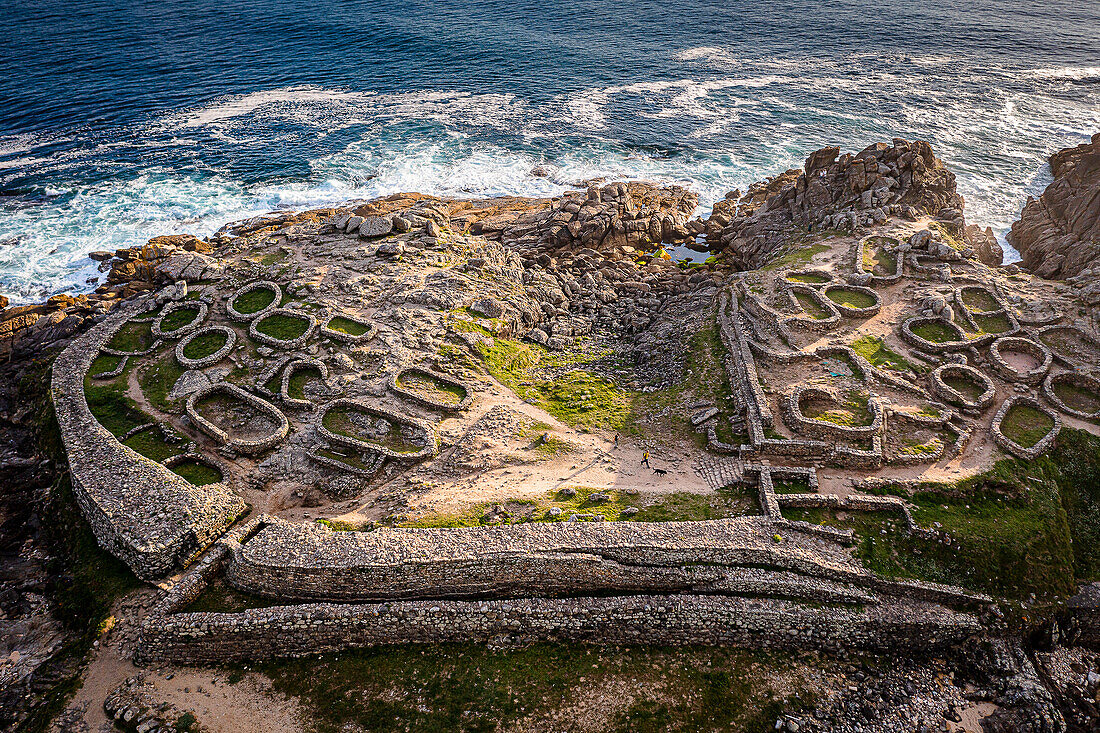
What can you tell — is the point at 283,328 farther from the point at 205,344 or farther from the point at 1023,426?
the point at 1023,426

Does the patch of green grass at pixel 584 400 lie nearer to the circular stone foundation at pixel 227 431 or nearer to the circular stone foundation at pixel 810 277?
the circular stone foundation at pixel 227 431

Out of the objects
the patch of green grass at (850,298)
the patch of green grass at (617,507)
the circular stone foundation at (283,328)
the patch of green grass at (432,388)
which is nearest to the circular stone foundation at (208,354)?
the circular stone foundation at (283,328)

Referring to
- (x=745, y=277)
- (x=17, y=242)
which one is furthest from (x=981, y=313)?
(x=17, y=242)

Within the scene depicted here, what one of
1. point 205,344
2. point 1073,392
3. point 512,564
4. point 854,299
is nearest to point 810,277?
point 854,299

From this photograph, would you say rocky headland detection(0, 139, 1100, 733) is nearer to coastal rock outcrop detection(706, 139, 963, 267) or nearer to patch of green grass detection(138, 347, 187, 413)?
patch of green grass detection(138, 347, 187, 413)

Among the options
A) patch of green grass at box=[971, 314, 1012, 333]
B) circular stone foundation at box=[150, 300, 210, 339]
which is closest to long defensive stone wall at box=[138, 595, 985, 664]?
patch of green grass at box=[971, 314, 1012, 333]
